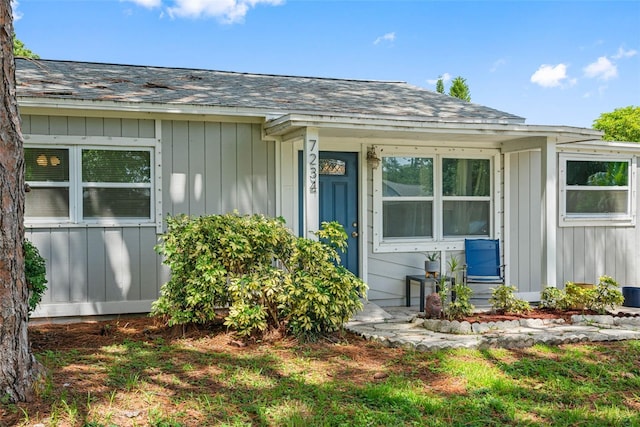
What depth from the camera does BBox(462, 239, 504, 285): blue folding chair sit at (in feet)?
23.9

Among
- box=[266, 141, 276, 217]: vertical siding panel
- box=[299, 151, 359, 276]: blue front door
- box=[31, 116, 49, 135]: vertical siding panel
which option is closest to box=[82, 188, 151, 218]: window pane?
box=[31, 116, 49, 135]: vertical siding panel

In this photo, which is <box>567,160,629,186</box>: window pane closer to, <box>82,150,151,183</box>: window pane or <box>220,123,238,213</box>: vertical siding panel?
<box>220,123,238,213</box>: vertical siding panel

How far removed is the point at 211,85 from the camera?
289 inches

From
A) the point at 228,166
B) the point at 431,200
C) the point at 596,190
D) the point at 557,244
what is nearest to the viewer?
the point at 228,166

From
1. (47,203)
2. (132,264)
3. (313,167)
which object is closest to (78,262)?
(132,264)

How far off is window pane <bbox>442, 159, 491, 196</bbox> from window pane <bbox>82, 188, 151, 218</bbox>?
13.0 feet

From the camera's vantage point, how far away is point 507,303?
20.0 feet

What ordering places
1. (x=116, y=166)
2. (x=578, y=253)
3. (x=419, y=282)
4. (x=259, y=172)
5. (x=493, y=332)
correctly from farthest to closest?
(x=578, y=253)
(x=419, y=282)
(x=259, y=172)
(x=116, y=166)
(x=493, y=332)

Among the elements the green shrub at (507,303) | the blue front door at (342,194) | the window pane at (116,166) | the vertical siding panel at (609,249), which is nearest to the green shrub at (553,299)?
the green shrub at (507,303)

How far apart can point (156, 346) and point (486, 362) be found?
289cm

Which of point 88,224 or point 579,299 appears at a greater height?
point 88,224

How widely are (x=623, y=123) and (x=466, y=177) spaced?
22.2 meters

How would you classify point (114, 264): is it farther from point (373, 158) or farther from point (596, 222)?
point (596, 222)

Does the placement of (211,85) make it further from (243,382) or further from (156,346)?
(243,382)
